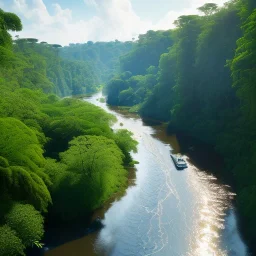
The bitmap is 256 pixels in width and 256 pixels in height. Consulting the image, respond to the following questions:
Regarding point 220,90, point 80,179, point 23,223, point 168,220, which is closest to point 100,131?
point 80,179

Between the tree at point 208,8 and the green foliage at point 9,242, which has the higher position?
Result: the tree at point 208,8

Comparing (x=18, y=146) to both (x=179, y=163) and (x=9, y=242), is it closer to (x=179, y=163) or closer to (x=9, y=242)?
(x=9, y=242)

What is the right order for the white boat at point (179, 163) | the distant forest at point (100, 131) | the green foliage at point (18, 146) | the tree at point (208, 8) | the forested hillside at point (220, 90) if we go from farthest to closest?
the tree at point (208, 8) → the white boat at point (179, 163) → the forested hillside at point (220, 90) → the green foliage at point (18, 146) → the distant forest at point (100, 131)

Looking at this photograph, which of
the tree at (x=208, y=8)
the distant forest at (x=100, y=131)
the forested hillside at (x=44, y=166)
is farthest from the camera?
the tree at (x=208, y=8)

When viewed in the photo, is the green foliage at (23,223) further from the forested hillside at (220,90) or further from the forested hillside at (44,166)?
the forested hillside at (220,90)

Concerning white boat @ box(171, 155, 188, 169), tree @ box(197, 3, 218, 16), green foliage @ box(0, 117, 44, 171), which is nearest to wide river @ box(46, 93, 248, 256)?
white boat @ box(171, 155, 188, 169)

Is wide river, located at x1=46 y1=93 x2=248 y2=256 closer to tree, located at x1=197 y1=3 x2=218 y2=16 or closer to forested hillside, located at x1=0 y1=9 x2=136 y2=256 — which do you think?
forested hillside, located at x1=0 y1=9 x2=136 y2=256

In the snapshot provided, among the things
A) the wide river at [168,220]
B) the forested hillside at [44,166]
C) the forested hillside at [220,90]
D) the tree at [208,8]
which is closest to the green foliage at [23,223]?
the forested hillside at [44,166]
